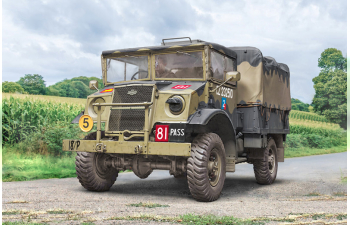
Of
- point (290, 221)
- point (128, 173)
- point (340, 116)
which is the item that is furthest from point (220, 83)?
point (340, 116)

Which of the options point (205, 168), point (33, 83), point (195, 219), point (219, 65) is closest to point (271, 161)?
point (219, 65)

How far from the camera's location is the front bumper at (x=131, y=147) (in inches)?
288

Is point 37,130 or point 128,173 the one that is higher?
point 37,130

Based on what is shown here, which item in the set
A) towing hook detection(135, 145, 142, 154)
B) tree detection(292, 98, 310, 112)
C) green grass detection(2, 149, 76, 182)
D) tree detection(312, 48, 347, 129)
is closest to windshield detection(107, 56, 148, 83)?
towing hook detection(135, 145, 142, 154)

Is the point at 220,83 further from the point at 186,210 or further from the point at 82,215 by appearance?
the point at 82,215

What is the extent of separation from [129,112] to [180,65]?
5.10 ft

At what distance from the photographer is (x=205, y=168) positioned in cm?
762

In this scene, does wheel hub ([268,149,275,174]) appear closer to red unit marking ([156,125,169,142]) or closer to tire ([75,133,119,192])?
tire ([75,133,119,192])

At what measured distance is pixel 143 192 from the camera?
905 cm

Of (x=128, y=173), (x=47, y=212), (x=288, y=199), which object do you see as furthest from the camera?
(x=128, y=173)

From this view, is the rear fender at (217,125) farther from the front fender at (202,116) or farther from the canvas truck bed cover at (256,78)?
the canvas truck bed cover at (256,78)

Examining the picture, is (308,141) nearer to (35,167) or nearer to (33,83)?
(35,167)

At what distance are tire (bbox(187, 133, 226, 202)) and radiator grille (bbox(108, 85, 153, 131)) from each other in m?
1.16

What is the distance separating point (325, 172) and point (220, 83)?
654 centimetres
